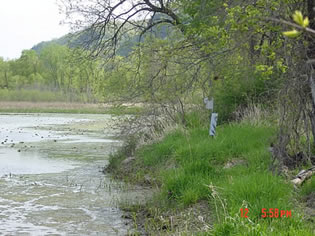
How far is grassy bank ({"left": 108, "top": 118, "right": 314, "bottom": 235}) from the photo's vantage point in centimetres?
566

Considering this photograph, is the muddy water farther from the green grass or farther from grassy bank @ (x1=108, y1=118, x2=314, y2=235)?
the green grass

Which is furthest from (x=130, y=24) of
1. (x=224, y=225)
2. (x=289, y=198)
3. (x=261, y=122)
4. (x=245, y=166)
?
(x=224, y=225)

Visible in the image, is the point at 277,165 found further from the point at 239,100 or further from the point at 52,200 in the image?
the point at 239,100

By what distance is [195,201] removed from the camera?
327 inches

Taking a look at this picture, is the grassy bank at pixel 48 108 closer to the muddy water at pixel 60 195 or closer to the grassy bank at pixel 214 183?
the muddy water at pixel 60 195

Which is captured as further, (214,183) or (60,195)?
(60,195)

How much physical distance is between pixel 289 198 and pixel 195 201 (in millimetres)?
1947

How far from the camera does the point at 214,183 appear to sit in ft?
27.4

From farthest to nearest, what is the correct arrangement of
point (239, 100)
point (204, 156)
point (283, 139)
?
point (239, 100), point (204, 156), point (283, 139)
